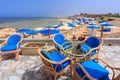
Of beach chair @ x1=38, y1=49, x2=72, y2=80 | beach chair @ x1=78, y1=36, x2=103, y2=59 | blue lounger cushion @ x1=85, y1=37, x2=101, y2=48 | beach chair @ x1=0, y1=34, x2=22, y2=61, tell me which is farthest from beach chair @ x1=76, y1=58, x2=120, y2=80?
beach chair @ x1=0, y1=34, x2=22, y2=61

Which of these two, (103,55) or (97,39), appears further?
(103,55)

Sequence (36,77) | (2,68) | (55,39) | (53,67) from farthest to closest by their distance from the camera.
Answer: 1. (55,39)
2. (2,68)
3. (36,77)
4. (53,67)

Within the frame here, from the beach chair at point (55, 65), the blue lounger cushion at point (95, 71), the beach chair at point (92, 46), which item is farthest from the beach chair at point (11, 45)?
the blue lounger cushion at point (95, 71)

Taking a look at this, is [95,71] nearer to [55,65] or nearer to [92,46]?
[55,65]

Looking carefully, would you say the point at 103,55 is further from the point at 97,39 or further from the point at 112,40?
the point at 112,40

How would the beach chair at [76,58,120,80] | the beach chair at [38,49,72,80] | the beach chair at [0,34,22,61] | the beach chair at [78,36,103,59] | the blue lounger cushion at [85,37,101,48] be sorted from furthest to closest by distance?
the beach chair at [0,34,22,61] < the blue lounger cushion at [85,37,101,48] < the beach chair at [78,36,103,59] < the beach chair at [38,49,72,80] < the beach chair at [76,58,120,80]

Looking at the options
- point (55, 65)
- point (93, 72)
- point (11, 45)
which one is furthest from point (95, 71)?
point (11, 45)

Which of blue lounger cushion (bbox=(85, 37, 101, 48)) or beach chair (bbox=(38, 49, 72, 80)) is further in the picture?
blue lounger cushion (bbox=(85, 37, 101, 48))

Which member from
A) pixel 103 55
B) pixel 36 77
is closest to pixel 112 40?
pixel 103 55

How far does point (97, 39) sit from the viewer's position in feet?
14.9

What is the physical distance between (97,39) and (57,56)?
1436 millimetres

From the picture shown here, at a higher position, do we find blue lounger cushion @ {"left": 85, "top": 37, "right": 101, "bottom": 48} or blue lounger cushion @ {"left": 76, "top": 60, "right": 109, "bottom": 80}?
blue lounger cushion @ {"left": 85, "top": 37, "right": 101, "bottom": 48}

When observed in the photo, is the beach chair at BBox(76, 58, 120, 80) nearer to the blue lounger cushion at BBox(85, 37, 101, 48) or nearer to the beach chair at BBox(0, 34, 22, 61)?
the blue lounger cushion at BBox(85, 37, 101, 48)

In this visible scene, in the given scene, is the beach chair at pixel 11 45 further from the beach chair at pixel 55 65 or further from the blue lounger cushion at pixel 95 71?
the blue lounger cushion at pixel 95 71
